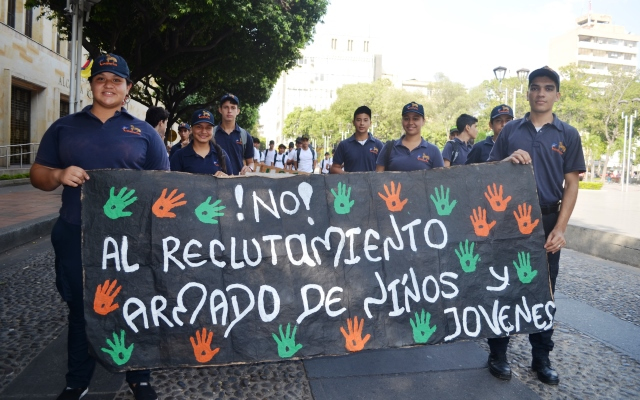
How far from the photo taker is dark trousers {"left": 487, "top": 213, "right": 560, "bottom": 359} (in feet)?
10.7

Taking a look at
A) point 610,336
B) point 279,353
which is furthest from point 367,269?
point 610,336

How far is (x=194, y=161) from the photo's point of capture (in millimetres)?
4961

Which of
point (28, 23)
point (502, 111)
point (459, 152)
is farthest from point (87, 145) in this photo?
point (28, 23)

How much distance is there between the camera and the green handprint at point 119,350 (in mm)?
2584

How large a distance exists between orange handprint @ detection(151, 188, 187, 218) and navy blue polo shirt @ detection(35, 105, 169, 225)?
8.4 inches

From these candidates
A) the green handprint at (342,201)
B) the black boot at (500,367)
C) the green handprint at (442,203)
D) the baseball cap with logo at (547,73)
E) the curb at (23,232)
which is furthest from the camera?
the curb at (23,232)

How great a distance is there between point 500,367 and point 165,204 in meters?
2.30

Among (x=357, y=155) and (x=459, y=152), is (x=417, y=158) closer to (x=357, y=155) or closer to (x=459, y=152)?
(x=357, y=155)

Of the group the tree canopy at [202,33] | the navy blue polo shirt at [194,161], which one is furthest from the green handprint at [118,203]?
the tree canopy at [202,33]

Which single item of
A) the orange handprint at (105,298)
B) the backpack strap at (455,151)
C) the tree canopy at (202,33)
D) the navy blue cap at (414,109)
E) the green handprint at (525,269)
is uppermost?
the tree canopy at (202,33)

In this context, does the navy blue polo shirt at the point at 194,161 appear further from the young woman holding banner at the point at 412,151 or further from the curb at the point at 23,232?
the curb at the point at 23,232

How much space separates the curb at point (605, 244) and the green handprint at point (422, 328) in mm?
5808

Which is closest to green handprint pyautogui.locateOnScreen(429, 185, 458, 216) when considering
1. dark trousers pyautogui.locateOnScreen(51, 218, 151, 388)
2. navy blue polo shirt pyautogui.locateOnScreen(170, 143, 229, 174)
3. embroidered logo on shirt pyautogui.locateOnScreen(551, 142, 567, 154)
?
embroidered logo on shirt pyautogui.locateOnScreen(551, 142, 567, 154)

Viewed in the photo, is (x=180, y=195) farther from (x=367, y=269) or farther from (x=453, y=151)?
(x=453, y=151)
